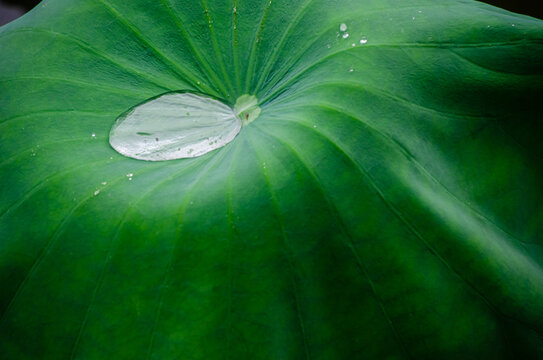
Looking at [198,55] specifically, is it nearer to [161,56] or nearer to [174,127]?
[161,56]

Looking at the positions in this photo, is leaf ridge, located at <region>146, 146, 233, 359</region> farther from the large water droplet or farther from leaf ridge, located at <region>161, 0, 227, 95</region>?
leaf ridge, located at <region>161, 0, 227, 95</region>

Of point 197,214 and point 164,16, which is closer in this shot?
point 197,214

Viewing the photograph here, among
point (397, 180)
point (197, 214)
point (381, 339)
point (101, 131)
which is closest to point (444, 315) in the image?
point (381, 339)

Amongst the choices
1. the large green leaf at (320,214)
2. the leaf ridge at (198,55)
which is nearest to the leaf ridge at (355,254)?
the large green leaf at (320,214)

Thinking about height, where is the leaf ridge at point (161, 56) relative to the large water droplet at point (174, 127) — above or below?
above

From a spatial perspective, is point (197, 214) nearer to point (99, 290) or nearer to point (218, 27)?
point (99, 290)

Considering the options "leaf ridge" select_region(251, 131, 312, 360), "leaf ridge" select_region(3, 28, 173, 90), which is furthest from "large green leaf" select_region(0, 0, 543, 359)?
"leaf ridge" select_region(3, 28, 173, 90)

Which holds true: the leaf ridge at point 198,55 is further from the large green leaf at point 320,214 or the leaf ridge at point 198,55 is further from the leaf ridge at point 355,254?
the leaf ridge at point 355,254
